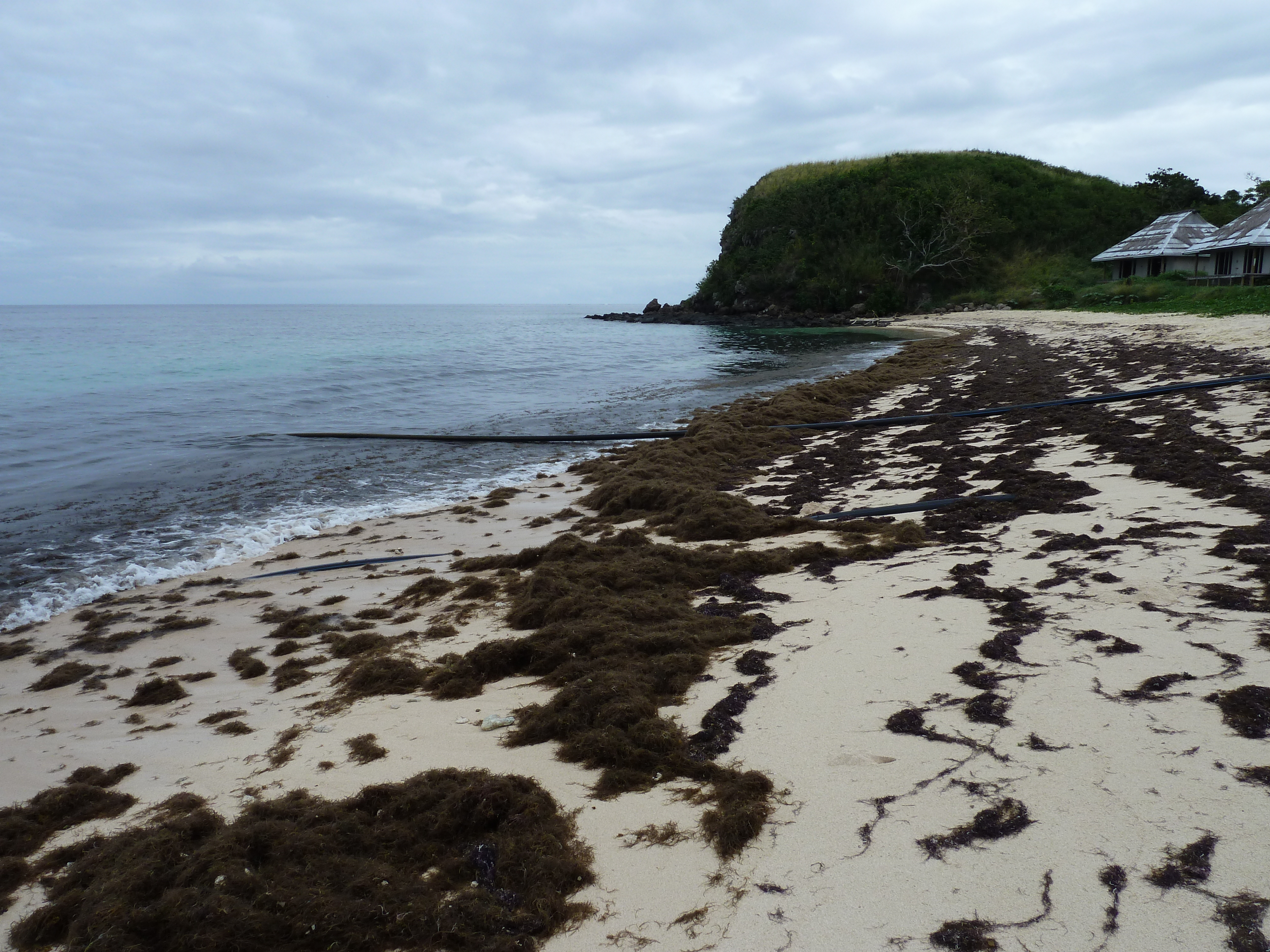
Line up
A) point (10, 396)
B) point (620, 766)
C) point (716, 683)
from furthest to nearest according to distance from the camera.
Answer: point (10, 396), point (716, 683), point (620, 766)

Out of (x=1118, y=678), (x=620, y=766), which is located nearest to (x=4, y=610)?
(x=620, y=766)

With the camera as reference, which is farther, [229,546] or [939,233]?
[939,233]

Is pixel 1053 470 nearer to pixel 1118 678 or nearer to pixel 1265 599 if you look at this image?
pixel 1265 599

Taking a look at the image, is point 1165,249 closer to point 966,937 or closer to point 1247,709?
point 1247,709

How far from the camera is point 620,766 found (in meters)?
2.71

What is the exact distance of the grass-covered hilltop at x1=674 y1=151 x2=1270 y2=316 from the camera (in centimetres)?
4769

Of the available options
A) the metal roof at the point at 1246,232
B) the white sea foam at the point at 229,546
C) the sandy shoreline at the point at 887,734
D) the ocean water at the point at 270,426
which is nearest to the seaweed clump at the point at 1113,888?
the sandy shoreline at the point at 887,734

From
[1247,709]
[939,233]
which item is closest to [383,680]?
[1247,709]

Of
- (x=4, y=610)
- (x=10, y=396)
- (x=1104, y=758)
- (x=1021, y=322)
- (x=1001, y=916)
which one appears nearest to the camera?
(x=1001, y=916)

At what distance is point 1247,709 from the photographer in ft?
8.04

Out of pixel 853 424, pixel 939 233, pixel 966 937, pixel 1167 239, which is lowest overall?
pixel 966 937

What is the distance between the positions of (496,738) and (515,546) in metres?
3.57

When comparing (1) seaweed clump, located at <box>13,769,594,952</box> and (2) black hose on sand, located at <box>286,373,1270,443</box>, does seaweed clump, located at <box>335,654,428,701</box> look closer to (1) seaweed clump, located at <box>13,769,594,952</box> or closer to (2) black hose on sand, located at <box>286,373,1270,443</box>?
(1) seaweed clump, located at <box>13,769,594,952</box>

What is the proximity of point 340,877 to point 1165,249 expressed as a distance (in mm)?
45432
